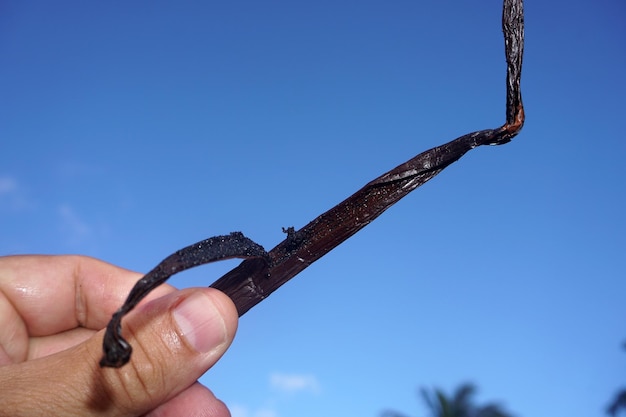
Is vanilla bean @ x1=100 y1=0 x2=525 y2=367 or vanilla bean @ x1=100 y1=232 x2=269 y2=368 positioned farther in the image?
vanilla bean @ x1=100 y1=0 x2=525 y2=367

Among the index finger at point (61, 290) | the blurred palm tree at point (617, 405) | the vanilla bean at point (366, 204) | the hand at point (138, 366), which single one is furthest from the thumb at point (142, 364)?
the blurred palm tree at point (617, 405)

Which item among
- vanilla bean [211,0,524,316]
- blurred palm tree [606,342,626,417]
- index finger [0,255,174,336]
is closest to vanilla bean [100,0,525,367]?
vanilla bean [211,0,524,316]

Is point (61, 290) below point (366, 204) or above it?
above

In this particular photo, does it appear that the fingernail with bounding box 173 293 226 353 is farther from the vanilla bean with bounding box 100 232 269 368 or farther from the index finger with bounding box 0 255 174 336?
the index finger with bounding box 0 255 174 336

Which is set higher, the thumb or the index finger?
the index finger

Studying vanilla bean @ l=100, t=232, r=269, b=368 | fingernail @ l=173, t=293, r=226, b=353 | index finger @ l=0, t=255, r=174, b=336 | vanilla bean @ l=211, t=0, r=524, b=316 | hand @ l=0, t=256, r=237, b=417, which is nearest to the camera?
vanilla bean @ l=100, t=232, r=269, b=368

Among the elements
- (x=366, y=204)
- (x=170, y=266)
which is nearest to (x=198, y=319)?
(x=170, y=266)

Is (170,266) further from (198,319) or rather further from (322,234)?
(322,234)

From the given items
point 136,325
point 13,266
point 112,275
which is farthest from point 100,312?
point 136,325
